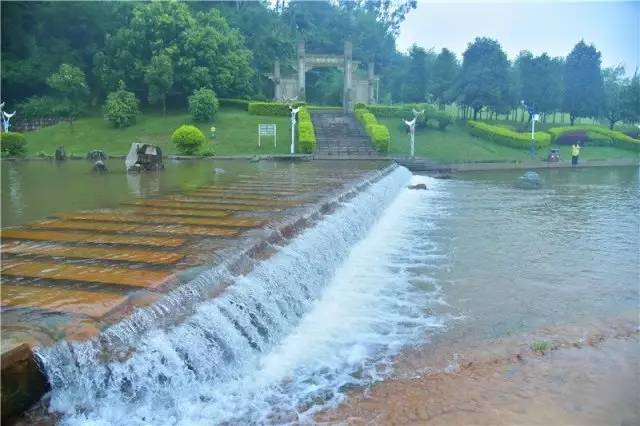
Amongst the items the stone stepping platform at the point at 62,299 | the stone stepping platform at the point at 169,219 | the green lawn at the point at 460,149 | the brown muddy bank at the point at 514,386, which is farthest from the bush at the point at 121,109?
the brown muddy bank at the point at 514,386

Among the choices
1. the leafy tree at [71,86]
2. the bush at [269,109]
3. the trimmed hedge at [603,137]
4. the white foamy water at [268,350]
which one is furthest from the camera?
the bush at [269,109]

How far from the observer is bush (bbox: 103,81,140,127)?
28.8 m

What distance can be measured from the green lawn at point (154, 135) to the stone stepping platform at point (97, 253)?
62.5 ft

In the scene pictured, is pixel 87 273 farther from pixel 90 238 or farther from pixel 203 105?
pixel 203 105

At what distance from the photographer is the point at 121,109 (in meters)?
28.9

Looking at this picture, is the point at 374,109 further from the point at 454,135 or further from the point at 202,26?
the point at 202,26

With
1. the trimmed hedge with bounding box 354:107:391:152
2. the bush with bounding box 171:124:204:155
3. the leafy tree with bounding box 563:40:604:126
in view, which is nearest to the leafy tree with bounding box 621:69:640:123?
the leafy tree with bounding box 563:40:604:126

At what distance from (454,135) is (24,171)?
852 inches

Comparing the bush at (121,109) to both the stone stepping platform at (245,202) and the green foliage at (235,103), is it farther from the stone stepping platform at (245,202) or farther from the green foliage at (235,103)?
the stone stepping platform at (245,202)

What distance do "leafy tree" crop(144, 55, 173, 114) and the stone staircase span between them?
8.34 metres

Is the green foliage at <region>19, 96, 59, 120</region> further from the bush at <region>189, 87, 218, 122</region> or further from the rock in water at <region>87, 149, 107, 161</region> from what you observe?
the rock in water at <region>87, 149, 107, 161</region>

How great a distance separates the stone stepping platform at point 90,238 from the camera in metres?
5.52

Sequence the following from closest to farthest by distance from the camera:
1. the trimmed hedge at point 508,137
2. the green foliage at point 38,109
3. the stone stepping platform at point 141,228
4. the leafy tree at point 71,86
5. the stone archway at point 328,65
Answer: the stone stepping platform at point 141,228 < the trimmed hedge at point 508,137 < the leafy tree at point 71,86 < the green foliage at point 38,109 < the stone archway at point 328,65

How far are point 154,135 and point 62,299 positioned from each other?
24972mm
